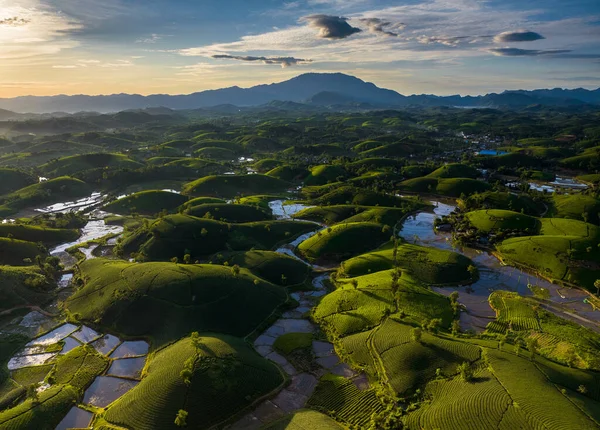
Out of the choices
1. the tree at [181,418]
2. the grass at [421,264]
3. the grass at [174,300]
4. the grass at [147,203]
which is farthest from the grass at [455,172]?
the tree at [181,418]

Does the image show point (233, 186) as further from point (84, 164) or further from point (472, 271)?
point (472, 271)

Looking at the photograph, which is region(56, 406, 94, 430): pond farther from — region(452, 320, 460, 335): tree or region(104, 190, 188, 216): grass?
region(104, 190, 188, 216): grass

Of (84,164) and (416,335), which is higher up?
(84,164)

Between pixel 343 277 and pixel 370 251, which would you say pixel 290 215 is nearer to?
pixel 370 251

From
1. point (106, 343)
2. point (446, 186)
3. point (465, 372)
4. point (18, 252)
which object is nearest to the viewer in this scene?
point (465, 372)

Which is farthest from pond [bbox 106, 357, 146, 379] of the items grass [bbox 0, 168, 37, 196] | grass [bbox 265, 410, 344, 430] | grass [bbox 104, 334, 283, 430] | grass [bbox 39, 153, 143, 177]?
grass [bbox 39, 153, 143, 177]

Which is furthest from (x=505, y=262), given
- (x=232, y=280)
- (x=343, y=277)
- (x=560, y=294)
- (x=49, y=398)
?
(x=49, y=398)

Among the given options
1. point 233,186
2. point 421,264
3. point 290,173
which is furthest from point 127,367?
point 290,173
